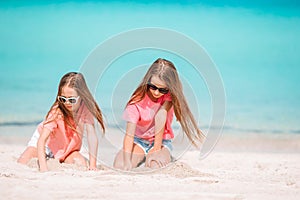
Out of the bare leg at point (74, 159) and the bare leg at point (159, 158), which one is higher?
the bare leg at point (159, 158)

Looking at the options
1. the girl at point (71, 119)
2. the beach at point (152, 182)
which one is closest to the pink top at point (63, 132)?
the girl at point (71, 119)

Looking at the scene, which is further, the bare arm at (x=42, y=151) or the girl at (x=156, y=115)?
the girl at (x=156, y=115)

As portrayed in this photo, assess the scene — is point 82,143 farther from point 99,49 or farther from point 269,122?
point 269,122

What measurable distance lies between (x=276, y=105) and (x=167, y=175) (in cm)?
836

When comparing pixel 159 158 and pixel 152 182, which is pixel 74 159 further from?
pixel 152 182

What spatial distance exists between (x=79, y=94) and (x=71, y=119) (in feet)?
0.86

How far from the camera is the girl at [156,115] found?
3.98 metres

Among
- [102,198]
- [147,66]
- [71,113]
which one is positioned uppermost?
[147,66]

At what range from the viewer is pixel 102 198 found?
9.45 ft

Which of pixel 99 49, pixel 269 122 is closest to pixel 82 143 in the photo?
pixel 99 49

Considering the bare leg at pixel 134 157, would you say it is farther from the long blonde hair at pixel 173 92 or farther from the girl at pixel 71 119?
the long blonde hair at pixel 173 92

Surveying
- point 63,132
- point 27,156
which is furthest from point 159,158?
point 27,156

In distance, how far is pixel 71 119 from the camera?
4.22 metres

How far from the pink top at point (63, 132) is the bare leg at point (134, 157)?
1.18 ft
